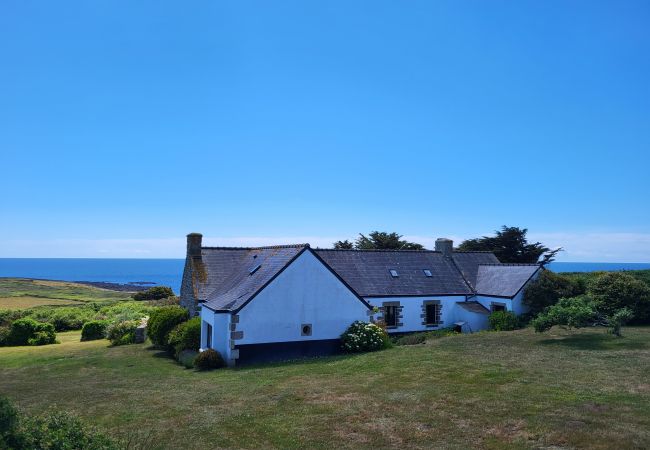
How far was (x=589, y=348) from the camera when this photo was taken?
1830 centimetres

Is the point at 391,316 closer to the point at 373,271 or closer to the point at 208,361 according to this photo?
the point at 373,271

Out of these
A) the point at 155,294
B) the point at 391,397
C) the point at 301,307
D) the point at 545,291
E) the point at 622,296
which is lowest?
the point at 391,397

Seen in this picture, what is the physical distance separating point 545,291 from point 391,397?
18846 millimetres

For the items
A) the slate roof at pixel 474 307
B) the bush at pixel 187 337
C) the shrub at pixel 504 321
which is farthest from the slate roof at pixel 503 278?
the bush at pixel 187 337

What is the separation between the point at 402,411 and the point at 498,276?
21900mm

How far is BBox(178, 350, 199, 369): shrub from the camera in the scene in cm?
2033

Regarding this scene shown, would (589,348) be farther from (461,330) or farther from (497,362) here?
(461,330)

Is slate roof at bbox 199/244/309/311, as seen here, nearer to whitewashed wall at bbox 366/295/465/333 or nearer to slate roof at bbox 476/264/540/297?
whitewashed wall at bbox 366/295/465/333

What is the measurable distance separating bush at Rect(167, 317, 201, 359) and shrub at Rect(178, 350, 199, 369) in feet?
1.50

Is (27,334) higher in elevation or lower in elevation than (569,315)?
lower

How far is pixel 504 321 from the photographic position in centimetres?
2706

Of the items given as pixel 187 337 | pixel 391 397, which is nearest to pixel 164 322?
pixel 187 337

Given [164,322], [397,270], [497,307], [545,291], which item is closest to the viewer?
[164,322]

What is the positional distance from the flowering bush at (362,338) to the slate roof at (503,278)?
35.2ft
